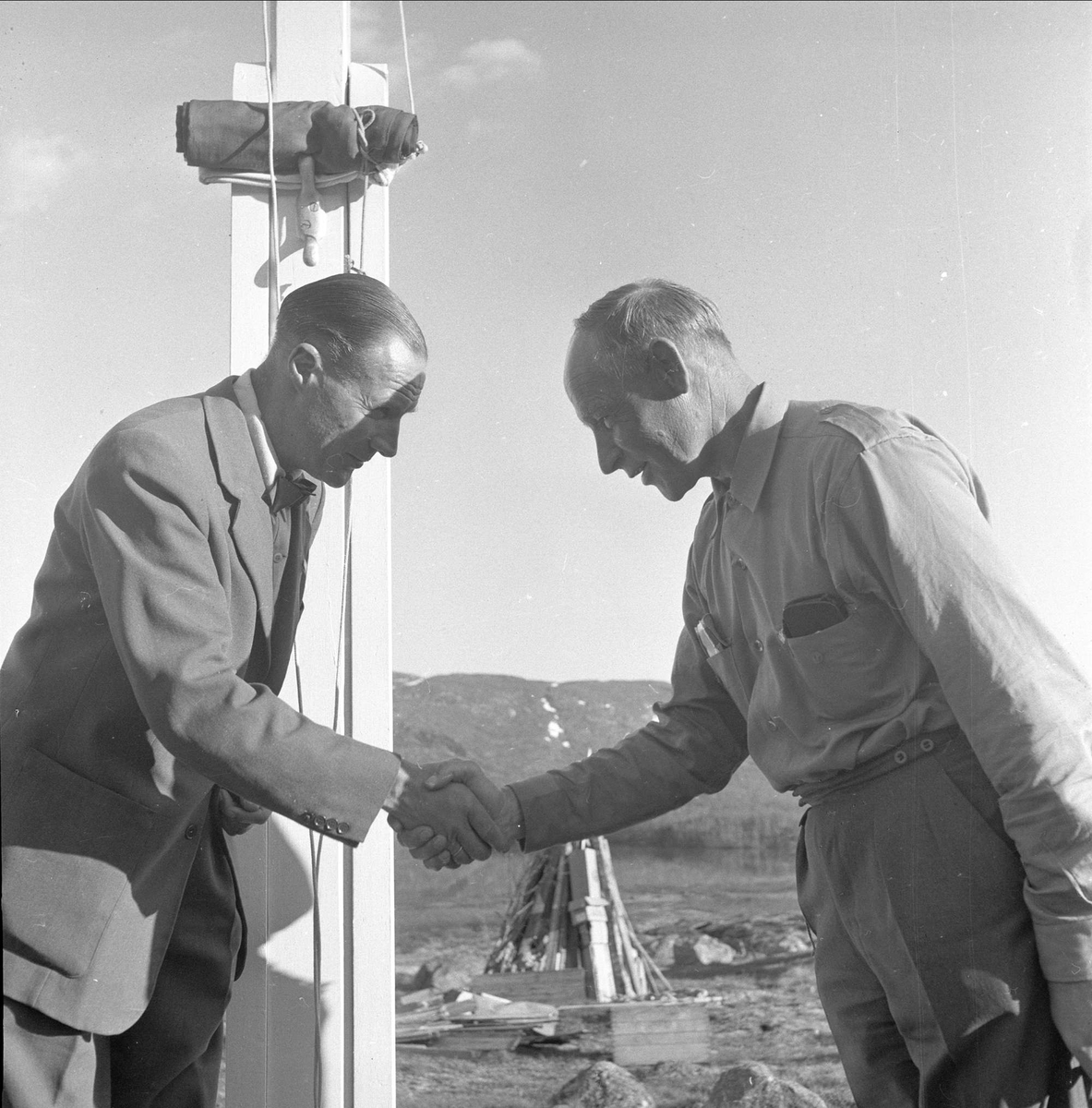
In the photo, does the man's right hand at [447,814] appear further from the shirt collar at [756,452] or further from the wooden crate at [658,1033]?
the wooden crate at [658,1033]

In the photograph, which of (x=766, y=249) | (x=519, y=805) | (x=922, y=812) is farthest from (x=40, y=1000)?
(x=766, y=249)

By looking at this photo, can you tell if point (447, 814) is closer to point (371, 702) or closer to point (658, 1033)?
point (371, 702)

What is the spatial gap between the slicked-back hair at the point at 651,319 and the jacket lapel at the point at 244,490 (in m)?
0.57

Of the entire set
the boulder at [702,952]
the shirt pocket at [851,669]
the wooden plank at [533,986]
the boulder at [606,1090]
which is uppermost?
the shirt pocket at [851,669]

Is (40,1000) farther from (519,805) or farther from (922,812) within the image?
(922,812)

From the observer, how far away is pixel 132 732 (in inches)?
57.9

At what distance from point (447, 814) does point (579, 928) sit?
470cm

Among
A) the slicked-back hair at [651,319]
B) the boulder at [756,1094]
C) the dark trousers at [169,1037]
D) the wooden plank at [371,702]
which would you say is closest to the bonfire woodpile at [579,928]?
the boulder at [756,1094]

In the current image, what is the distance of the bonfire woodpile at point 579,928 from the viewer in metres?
5.63

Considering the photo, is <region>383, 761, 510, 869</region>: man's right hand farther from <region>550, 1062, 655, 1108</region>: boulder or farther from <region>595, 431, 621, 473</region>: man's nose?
<region>550, 1062, 655, 1108</region>: boulder

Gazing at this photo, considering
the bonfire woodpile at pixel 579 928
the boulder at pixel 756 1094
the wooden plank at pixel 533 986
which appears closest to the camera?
the boulder at pixel 756 1094

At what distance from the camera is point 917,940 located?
1455 mm

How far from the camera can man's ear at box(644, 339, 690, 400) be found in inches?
66.5

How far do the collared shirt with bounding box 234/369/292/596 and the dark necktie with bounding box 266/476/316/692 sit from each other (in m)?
0.01
